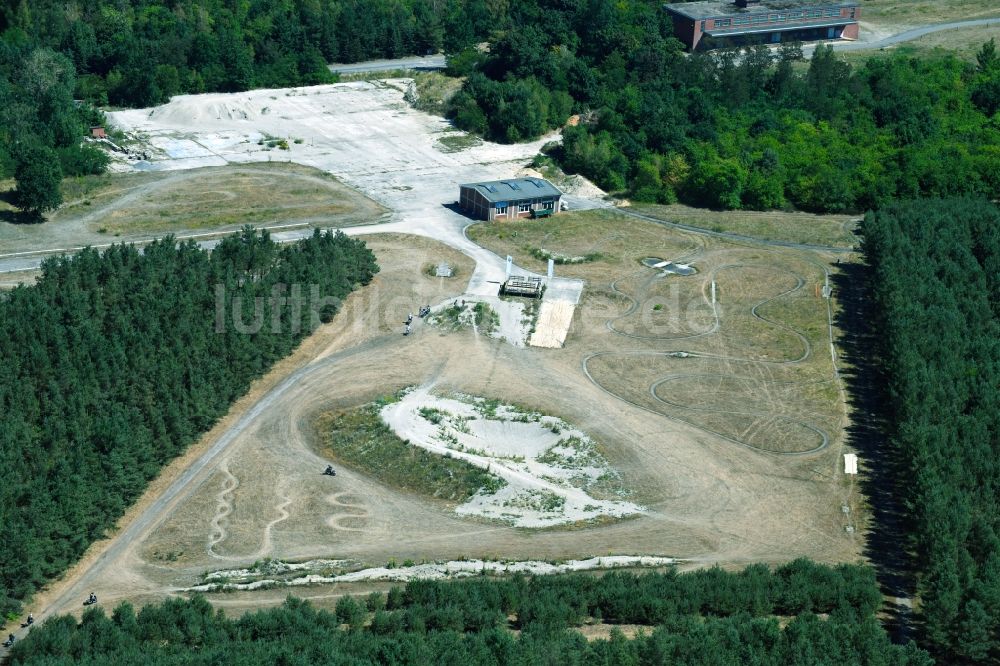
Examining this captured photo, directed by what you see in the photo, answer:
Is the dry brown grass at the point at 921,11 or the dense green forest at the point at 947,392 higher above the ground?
the dry brown grass at the point at 921,11

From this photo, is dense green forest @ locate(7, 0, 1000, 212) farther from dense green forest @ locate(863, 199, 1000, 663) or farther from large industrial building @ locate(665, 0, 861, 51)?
dense green forest @ locate(863, 199, 1000, 663)

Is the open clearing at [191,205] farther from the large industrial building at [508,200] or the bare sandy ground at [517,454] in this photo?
the bare sandy ground at [517,454]

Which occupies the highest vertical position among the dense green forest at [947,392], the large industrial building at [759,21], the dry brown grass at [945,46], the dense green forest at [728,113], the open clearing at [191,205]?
the large industrial building at [759,21]

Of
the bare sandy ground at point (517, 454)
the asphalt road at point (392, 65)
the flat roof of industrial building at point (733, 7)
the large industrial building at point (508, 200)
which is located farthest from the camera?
the asphalt road at point (392, 65)

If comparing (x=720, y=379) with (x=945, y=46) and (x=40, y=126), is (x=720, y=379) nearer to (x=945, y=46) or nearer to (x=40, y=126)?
(x=40, y=126)

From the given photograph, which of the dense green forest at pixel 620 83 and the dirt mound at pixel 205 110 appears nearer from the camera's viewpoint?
the dense green forest at pixel 620 83

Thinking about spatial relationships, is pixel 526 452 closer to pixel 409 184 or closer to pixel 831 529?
pixel 831 529

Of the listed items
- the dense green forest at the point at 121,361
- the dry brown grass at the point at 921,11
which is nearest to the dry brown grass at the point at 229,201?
the dense green forest at the point at 121,361

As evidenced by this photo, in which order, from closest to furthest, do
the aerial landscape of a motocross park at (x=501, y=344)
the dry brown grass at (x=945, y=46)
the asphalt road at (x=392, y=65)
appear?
the aerial landscape of a motocross park at (x=501, y=344) < the dry brown grass at (x=945, y=46) < the asphalt road at (x=392, y=65)
